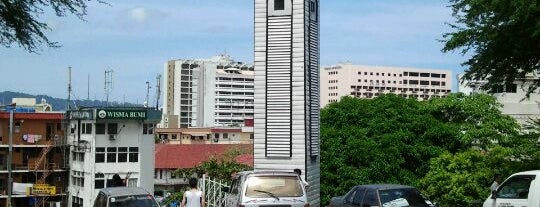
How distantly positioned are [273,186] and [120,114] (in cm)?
4925

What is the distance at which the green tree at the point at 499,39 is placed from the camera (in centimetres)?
1936

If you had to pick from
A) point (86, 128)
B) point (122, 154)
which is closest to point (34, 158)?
point (86, 128)

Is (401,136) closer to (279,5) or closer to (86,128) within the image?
(279,5)

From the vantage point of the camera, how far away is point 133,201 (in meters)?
14.6

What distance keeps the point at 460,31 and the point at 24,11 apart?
15470mm

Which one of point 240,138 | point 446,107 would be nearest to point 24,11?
point 446,107

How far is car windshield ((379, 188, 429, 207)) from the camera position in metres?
15.3

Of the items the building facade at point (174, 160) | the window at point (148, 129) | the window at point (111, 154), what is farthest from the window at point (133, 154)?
the building facade at point (174, 160)

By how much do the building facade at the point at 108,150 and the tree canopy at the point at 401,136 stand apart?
23.0 metres

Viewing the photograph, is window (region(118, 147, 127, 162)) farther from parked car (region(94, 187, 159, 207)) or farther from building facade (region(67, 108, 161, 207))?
parked car (region(94, 187, 159, 207))

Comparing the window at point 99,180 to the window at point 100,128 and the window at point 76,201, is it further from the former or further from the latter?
the window at point 100,128

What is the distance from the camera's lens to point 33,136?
6281 cm

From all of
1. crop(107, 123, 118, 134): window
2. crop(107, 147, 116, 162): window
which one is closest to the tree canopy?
crop(107, 123, 118, 134): window

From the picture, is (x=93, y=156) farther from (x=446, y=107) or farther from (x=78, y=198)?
(x=446, y=107)
